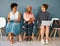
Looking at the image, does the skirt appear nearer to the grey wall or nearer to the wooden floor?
the wooden floor

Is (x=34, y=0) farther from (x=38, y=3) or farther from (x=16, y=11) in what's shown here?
(x=16, y=11)

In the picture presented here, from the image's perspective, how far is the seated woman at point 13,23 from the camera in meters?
5.17

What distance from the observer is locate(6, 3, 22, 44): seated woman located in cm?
517

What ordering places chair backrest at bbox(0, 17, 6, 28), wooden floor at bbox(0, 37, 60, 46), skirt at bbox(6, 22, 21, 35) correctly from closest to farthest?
1. wooden floor at bbox(0, 37, 60, 46)
2. skirt at bbox(6, 22, 21, 35)
3. chair backrest at bbox(0, 17, 6, 28)

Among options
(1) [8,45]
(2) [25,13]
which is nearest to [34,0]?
(2) [25,13]

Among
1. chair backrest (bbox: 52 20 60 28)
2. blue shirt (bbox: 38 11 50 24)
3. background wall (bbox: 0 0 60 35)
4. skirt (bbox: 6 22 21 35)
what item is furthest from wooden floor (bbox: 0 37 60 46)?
background wall (bbox: 0 0 60 35)

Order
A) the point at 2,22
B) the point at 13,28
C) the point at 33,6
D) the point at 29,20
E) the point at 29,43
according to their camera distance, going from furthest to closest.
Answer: the point at 33,6
the point at 2,22
the point at 29,20
the point at 13,28
the point at 29,43

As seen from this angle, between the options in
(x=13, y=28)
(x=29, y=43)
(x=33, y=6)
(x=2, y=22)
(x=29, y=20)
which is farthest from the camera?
(x=33, y=6)

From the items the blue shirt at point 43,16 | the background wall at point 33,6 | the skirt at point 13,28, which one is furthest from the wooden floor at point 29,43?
the background wall at point 33,6

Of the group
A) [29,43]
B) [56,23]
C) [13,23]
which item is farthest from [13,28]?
[56,23]

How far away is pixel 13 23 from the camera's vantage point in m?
5.22

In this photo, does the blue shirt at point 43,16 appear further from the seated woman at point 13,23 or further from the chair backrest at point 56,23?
the seated woman at point 13,23

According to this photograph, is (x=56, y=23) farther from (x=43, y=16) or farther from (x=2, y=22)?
(x=2, y=22)

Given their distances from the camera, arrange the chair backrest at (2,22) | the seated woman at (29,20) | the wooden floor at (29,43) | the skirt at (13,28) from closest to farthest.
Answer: the wooden floor at (29,43), the skirt at (13,28), the seated woman at (29,20), the chair backrest at (2,22)
